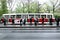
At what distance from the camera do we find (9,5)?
191ft

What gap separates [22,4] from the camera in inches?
2297

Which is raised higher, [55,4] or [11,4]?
[11,4]

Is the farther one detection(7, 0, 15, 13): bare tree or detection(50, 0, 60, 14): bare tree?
detection(7, 0, 15, 13): bare tree

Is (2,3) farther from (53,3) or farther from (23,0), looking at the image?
(53,3)

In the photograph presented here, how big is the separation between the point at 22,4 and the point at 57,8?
1122 cm

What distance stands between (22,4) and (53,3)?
9915mm

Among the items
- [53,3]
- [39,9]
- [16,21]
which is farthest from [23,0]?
[16,21]

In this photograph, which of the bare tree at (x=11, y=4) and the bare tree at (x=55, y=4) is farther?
the bare tree at (x=11, y=4)

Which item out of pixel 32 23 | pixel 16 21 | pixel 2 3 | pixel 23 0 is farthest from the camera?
pixel 23 0

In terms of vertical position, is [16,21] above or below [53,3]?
below

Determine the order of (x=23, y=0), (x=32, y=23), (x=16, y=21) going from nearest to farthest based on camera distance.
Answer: (x=32, y=23) < (x=16, y=21) < (x=23, y=0)

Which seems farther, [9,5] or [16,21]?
[9,5]

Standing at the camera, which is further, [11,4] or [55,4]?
[11,4]

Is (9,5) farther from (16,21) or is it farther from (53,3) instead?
(16,21)
